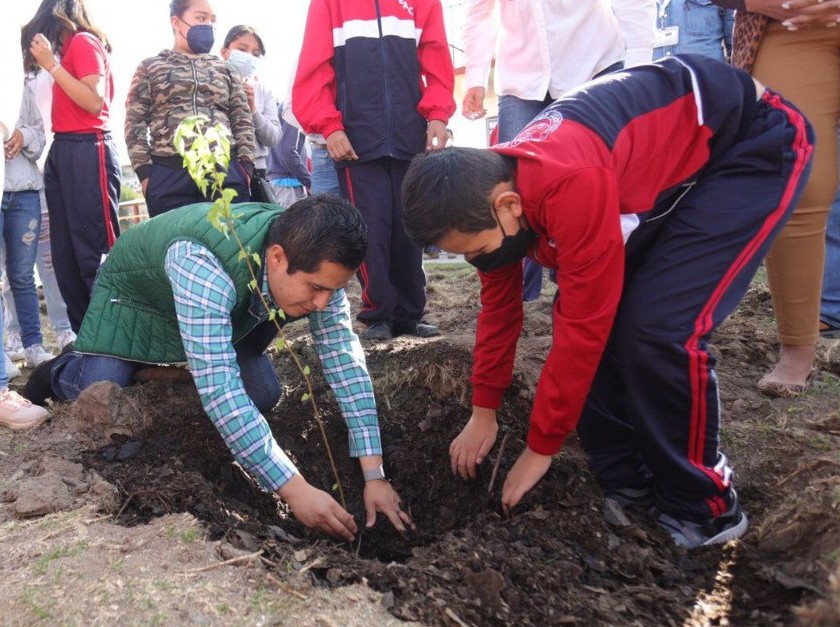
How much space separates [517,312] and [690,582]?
99 cm

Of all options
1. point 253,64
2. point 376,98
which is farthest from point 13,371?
point 253,64

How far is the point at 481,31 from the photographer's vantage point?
4.07 m

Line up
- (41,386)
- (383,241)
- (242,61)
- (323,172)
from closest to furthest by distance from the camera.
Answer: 1. (41,386)
2. (383,241)
3. (323,172)
4. (242,61)

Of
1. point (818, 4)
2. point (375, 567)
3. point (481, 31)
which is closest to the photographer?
point (375, 567)

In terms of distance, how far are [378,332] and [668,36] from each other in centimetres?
257

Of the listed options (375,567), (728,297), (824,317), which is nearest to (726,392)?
(824,317)

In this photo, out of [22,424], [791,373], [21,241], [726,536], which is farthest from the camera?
[21,241]

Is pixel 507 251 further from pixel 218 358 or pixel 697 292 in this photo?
pixel 218 358

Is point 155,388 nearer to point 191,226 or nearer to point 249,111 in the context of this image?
point 191,226

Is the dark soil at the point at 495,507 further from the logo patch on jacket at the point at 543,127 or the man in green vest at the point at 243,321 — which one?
the logo patch on jacket at the point at 543,127

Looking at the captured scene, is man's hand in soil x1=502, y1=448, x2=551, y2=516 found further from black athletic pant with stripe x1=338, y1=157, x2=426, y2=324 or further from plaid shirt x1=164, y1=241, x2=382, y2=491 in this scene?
black athletic pant with stripe x1=338, y1=157, x2=426, y2=324

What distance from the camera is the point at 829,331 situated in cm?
330

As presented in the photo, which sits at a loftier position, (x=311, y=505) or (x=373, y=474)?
(x=311, y=505)

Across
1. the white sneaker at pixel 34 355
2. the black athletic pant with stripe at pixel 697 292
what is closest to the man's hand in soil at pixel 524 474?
the black athletic pant with stripe at pixel 697 292
